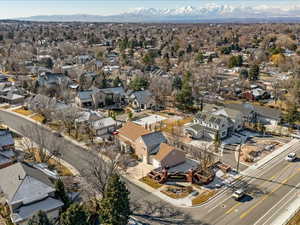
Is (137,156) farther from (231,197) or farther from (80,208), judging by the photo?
(80,208)

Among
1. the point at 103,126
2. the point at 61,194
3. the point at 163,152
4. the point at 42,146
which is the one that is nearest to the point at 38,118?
the point at 103,126

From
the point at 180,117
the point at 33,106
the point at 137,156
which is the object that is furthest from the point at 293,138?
the point at 33,106

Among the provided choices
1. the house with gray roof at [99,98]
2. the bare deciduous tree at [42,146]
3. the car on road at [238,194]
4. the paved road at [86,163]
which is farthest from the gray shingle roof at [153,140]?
Answer: the house with gray roof at [99,98]

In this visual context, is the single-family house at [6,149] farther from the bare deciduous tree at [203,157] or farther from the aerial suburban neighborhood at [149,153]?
the bare deciduous tree at [203,157]

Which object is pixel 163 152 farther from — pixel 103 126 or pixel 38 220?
pixel 38 220

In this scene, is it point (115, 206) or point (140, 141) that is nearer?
point (115, 206)

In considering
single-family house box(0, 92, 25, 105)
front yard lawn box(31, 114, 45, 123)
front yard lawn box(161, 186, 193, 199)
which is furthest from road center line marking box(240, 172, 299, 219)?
single-family house box(0, 92, 25, 105)
